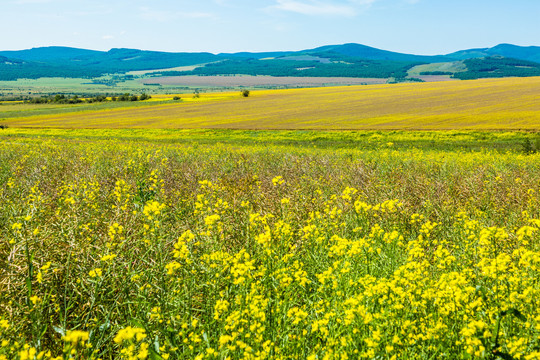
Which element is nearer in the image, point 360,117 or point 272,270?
point 272,270

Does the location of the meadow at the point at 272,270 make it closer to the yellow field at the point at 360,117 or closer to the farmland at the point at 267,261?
the farmland at the point at 267,261

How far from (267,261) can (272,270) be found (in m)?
0.22

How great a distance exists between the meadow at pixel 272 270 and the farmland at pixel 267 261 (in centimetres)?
4

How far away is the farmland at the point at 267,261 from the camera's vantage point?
317 cm

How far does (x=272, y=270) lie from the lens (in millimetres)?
4445

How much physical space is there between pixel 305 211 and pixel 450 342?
14.8 feet

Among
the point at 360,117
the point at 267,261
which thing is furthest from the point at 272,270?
the point at 360,117

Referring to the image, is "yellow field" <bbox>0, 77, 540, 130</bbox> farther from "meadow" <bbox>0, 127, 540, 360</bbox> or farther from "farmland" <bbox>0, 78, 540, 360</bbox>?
"meadow" <bbox>0, 127, 540, 360</bbox>

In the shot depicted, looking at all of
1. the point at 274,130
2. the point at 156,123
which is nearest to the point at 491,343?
the point at 274,130

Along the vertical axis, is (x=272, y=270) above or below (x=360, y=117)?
below

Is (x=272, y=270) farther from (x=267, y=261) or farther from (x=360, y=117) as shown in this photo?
(x=360, y=117)

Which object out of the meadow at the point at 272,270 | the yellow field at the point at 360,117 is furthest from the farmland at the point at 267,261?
the yellow field at the point at 360,117

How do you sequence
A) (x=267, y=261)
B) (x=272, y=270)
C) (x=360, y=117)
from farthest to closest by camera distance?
(x=360, y=117), (x=267, y=261), (x=272, y=270)

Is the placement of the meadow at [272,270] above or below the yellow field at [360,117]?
below
